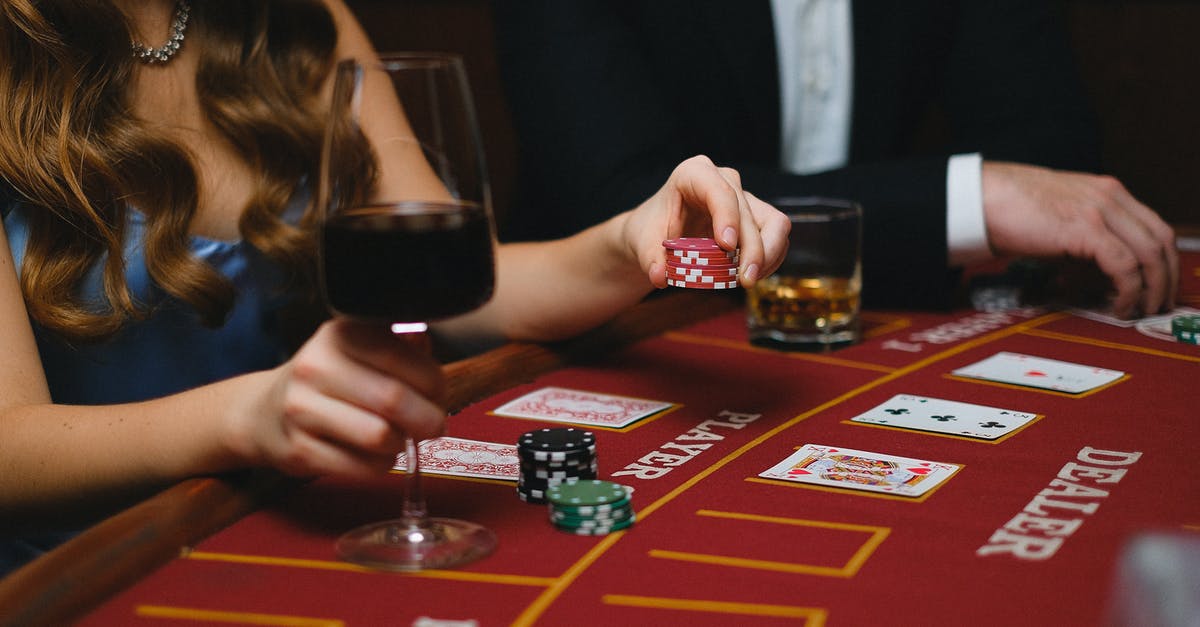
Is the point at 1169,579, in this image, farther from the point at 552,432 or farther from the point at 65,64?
the point at 65,64

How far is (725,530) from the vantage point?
1.00m

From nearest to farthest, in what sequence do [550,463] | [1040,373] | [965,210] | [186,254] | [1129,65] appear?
[550,463], [1040,373], [186,254], [965,210], [1129,65]

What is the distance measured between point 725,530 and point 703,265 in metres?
0.36

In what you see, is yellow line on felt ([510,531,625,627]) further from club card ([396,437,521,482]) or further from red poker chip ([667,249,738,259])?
red poker chip ([667,249,738,259])

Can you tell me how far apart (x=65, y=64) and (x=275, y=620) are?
1034 millimetres

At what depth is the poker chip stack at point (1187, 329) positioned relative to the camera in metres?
1.67

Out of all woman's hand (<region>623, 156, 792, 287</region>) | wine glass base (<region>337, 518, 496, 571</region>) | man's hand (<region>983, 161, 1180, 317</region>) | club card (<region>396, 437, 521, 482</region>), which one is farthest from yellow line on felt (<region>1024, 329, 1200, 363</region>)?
wine glass base (<region>337, 518, 496, 571</region>)

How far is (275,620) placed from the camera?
83 centimetres

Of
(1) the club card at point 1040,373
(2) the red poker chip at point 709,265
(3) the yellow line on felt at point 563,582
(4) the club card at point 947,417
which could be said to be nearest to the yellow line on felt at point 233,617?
(3) the yellow line on felt at point 563,582

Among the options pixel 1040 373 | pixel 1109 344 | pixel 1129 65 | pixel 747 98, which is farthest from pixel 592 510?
pixel 1129 65

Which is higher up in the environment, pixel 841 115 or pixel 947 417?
pixel 841 115

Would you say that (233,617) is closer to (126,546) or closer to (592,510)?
(126,546)

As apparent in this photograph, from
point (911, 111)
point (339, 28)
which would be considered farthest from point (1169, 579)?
point (911, 111)

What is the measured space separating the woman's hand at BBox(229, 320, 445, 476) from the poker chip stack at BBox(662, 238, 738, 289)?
392 mm
